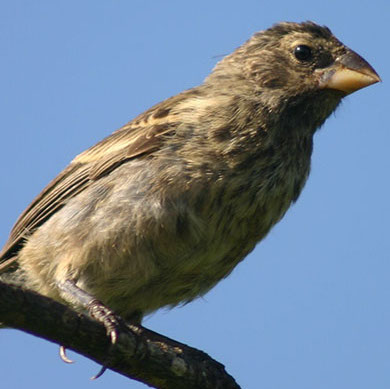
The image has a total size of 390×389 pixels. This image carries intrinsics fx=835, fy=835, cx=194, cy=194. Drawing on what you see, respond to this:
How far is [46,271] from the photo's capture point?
580 centimetres

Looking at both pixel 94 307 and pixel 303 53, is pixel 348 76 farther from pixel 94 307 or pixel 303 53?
pixel 94 307

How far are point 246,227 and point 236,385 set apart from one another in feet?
3.36

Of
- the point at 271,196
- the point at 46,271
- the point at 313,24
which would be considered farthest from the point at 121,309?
the point at 313,24

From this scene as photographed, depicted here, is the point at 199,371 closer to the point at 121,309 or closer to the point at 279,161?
the point at 121,309

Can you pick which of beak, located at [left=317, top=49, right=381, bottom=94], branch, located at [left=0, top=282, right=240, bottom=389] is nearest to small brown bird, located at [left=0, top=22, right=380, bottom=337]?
beak, located at [left=317, top=49, right=381, bottom=94]

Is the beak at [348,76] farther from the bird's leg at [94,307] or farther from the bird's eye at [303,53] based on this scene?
the bird's leg at [94,307]

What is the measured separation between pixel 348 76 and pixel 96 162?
1936 millimetres

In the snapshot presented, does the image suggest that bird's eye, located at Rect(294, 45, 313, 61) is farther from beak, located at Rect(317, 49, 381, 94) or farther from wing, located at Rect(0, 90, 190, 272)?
wing, located at Rect(0, 90, 190, 272)

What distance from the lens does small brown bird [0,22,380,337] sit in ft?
17.6

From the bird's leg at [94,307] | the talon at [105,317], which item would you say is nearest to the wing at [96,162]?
the bird's leg at [94,307]

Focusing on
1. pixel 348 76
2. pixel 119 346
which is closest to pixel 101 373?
pixel 119 346

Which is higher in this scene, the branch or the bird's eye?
the bird's eye

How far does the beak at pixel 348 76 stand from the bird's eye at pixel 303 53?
19 cm

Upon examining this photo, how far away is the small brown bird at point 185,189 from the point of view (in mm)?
5375
